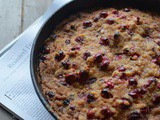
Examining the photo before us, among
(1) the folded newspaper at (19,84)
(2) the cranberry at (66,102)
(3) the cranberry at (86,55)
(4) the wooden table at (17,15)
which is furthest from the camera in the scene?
(4) the wooden table at (17,15)

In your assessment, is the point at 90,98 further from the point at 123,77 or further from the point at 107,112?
the point at 123,77

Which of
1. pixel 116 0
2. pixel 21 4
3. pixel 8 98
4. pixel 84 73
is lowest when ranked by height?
pixel 8 98

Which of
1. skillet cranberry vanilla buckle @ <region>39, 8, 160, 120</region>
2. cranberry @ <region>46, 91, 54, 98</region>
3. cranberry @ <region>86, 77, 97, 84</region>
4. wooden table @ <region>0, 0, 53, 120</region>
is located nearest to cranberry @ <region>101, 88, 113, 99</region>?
skillet cranberry vanilla buckle @ <region>39, 8, 160, 120</region>

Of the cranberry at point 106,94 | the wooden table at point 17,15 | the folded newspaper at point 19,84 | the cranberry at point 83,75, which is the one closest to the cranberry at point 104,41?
the cranberry at point 83,75

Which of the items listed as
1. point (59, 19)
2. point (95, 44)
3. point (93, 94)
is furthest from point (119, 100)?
point (59, 19)

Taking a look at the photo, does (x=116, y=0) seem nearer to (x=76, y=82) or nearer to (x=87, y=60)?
(x=87, y=60)

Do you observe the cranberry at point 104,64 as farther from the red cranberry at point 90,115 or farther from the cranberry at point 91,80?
the red cranberry at point 90,115

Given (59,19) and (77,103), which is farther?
(59,19)

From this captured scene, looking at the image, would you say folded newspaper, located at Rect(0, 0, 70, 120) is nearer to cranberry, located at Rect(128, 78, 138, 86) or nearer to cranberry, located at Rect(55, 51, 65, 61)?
cranberry, located at Rect(55, 51, 65, 61)
